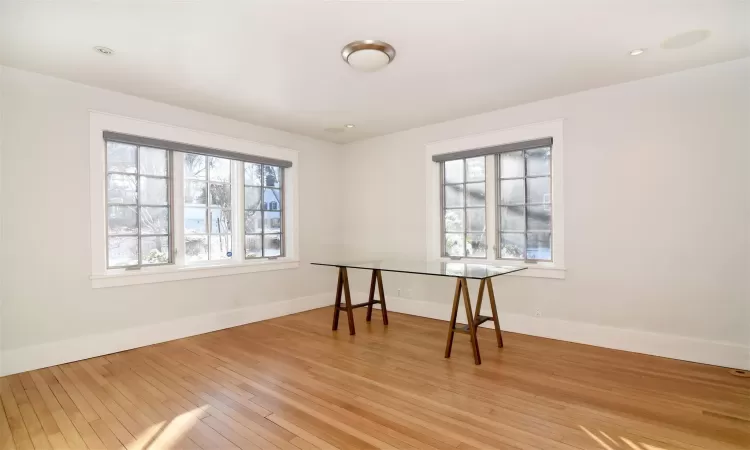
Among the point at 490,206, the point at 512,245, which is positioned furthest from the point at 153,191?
the point at 512,245

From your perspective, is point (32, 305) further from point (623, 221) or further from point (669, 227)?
point (669, 227)

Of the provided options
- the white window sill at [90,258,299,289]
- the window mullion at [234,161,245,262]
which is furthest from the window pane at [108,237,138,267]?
the window mullion at [234,161,245,262]

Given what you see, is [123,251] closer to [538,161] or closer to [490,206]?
[490,206]

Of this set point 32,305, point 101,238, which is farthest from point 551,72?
point 32,305

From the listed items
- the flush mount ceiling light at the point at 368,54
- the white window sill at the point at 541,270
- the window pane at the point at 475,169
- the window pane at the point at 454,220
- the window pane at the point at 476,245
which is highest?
the flush mount ceiling light at the point at 368,54

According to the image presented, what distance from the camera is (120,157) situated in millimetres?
3773

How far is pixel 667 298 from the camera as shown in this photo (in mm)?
3336

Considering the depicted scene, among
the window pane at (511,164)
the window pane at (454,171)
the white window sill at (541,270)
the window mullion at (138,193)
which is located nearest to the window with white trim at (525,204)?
the window pane at (511,164)

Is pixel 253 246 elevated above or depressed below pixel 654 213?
below

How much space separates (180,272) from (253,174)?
60.8 inches

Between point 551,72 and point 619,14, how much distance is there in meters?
0.88

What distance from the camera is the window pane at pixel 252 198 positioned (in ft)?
15.9

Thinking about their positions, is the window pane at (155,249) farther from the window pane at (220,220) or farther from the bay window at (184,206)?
the window pane at (220,220)

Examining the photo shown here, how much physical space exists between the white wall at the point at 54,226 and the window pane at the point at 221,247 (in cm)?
49
